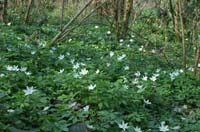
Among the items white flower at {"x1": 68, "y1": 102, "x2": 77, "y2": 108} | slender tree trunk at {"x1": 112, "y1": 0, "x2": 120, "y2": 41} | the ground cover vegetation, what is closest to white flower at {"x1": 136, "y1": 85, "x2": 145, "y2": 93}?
the ground cover vegetation

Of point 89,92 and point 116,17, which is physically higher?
point 116,17

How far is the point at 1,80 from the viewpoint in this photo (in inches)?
146

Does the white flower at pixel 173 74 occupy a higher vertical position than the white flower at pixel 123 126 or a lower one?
higher

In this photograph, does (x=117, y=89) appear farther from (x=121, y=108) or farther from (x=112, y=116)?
(x=112, y=116)

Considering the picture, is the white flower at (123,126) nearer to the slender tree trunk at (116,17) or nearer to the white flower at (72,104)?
the white flower at (72,104)

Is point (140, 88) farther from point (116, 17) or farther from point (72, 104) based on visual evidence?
point (116, 17)

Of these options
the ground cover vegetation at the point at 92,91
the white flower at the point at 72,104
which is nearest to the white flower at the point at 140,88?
the ground cover vegetation at the point at 92,91

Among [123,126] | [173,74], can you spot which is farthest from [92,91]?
[173,74]

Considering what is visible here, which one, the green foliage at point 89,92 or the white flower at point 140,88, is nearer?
the green foliage at point 89,92

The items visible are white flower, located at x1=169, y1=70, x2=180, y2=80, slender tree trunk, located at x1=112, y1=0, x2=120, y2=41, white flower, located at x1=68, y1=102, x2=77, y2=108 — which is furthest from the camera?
slender tree trunk, located at x1=112, y1=0, x2=120, y2=41

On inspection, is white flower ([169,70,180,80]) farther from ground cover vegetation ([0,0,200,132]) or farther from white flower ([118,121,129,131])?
white flower ([118,121,129,131])

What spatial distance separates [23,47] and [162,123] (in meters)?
2.61

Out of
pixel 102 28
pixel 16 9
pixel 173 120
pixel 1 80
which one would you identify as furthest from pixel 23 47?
pixel 16 9

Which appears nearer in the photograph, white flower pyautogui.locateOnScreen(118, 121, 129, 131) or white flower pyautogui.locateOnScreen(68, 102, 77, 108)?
white flower pyautogui.locateOnScreen(118, 121, 129, 131)
